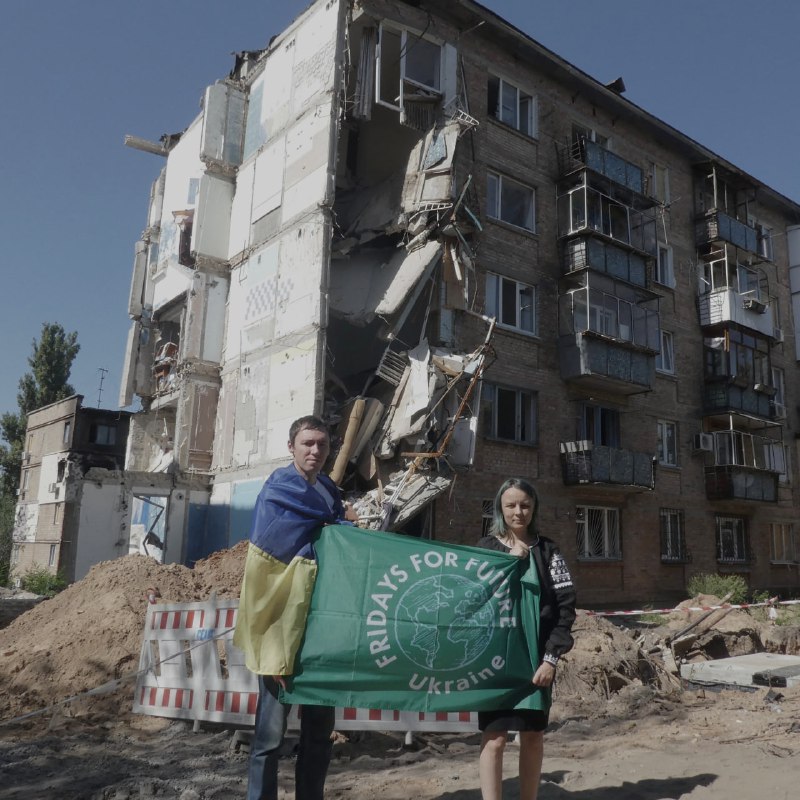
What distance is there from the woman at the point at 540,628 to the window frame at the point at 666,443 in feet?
62.1

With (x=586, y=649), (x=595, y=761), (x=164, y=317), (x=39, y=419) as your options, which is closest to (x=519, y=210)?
(x=164, y=317)

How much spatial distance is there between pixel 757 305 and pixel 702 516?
7.70m

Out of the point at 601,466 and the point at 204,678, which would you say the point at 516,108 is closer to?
the point at 601,466

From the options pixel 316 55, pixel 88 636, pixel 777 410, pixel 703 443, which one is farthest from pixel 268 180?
pixel 777 410

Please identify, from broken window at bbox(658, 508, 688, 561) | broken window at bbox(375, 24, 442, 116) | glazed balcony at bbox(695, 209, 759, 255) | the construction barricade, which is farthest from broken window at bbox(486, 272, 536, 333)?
the construction barricade

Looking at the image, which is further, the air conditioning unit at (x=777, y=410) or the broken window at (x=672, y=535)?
the air conditioning unit at (x=777, y=410)

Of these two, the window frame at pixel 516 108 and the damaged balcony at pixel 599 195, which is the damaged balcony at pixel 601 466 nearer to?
the damaged balcony at pixel 599 195

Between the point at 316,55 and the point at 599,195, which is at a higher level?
the point at 316,55

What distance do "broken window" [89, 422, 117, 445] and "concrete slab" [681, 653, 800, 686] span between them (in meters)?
30.8

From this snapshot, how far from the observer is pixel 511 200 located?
20188 millimetres

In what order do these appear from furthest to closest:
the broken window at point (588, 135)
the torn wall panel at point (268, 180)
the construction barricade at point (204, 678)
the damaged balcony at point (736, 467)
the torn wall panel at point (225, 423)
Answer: the damaged balcony at point (736, 467), the broken window at point (588, 135), the torn wall panel at point (268, 180), the torn wall panel at point (225, 423), the construction barricade at point (204, 678)

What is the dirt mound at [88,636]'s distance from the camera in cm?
711

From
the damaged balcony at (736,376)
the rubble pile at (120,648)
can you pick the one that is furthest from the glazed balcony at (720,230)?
A: the rubble pile at (120,648)

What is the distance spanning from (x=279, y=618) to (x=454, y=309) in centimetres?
1402
